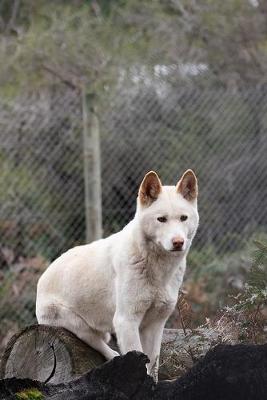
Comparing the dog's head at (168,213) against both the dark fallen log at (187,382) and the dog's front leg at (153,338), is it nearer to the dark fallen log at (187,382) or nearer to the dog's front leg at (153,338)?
the dog's front leg at (153,338)

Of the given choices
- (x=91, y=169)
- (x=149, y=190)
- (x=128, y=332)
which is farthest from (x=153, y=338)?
(x=91, y=169)

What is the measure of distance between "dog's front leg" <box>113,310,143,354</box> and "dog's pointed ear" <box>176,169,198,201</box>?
0.70 metres

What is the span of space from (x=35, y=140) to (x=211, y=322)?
4013 millimetres

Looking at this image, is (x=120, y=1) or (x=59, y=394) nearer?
(x=59, y=394)

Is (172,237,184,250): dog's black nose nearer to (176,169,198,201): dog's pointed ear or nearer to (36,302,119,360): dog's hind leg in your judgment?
(176,169,198,201): dog's pointed ear

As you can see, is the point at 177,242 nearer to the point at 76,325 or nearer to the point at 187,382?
the point at 76,325

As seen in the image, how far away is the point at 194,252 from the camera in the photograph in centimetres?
821

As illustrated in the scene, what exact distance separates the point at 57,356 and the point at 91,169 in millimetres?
3246

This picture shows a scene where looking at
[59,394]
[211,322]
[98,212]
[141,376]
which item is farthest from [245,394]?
[98,212]

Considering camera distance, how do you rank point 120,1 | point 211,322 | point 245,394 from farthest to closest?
point 120,1
point 211,322
point 245,394

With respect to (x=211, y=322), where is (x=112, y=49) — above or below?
above

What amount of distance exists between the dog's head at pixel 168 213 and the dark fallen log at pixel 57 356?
0.54m

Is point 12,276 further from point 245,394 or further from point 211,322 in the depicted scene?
point 245,394

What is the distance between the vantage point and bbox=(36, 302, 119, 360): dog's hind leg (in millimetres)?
4938
